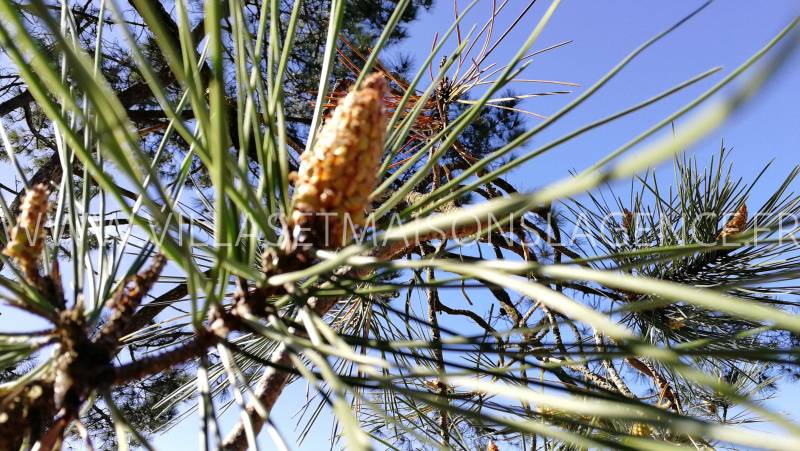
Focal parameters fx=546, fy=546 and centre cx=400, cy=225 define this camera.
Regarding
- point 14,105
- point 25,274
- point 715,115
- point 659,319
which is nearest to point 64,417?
point 25,274

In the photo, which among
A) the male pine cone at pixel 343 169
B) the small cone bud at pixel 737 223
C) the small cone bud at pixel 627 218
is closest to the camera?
the male pine cone at pixel 343 169

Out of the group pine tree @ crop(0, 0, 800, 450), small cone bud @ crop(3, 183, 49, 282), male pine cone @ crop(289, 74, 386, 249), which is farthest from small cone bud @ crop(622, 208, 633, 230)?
small cone bud @ crop(3, 183, 49, 282)

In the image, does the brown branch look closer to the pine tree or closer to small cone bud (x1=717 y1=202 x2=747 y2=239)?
the pine tree

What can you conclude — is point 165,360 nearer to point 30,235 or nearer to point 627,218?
point 30,235

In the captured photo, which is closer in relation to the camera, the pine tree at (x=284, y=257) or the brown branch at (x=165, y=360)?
the pine tree at (x=284, y=257)

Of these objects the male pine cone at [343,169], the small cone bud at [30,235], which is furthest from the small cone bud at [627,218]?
the small cone bud at [30,235]

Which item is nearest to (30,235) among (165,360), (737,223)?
(165,360)

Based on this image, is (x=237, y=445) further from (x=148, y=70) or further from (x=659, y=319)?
(x=659, y=319)

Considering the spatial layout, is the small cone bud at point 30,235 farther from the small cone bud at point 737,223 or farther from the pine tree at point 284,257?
the small cone bud at point 737,223
